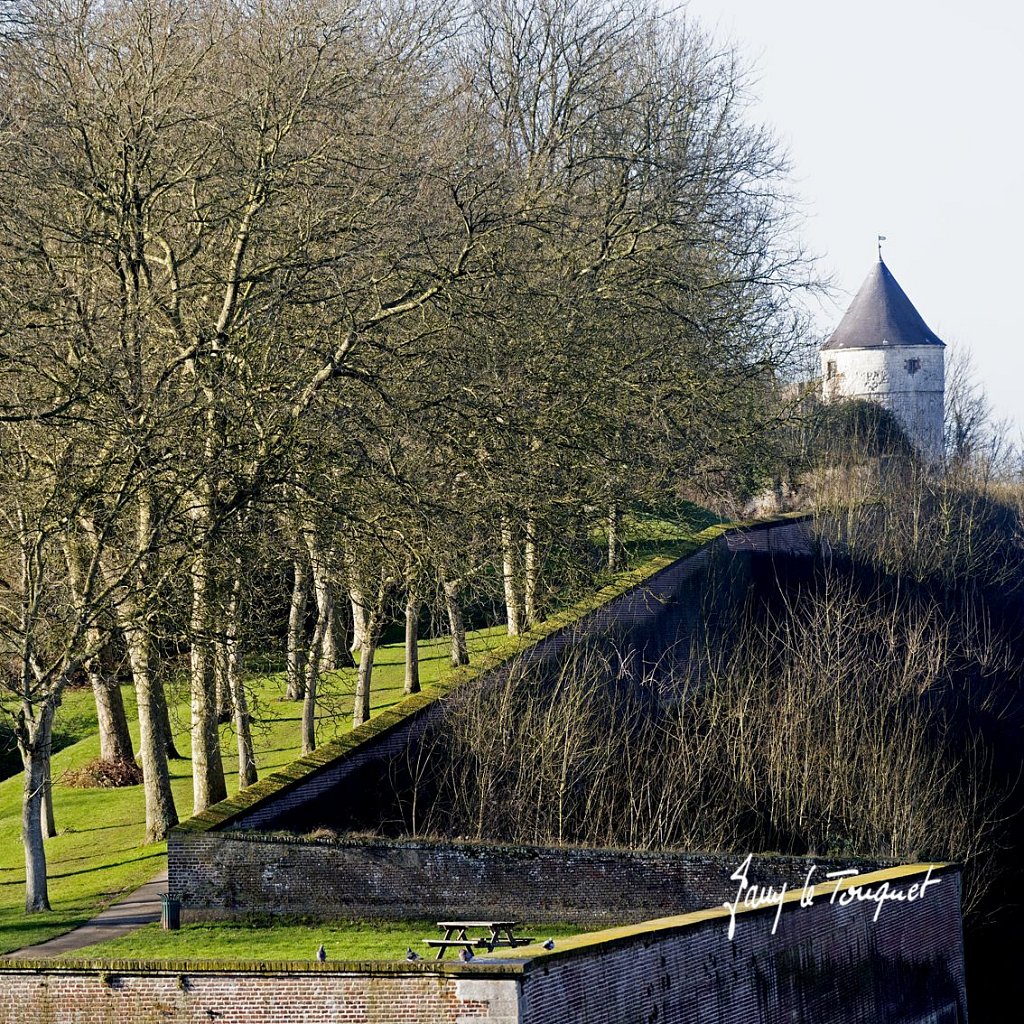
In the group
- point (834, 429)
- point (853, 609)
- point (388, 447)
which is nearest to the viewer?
point (388, 447)

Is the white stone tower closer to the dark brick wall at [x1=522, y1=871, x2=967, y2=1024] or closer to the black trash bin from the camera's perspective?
the dark brick wall at [x1=522, y1=871, x2=967, y2=1024]

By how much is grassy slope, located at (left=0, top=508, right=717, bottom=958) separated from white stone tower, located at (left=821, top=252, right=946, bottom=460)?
3423 cm

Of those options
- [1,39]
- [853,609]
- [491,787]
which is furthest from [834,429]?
[1,39]

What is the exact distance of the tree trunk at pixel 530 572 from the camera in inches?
851

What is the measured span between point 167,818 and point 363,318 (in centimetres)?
721

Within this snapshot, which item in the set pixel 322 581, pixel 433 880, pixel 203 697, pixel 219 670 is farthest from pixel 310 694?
pixel 433 880

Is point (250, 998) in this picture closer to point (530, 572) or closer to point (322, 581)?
point (322, 581)

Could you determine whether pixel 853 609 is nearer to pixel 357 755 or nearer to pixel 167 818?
pixel 357 755

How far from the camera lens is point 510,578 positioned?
74.4ft

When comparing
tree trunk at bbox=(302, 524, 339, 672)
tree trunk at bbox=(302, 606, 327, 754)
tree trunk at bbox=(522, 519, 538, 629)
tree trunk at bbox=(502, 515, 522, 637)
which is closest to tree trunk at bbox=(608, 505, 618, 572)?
tree trunk at bbox=(522, 519, 538, 629)

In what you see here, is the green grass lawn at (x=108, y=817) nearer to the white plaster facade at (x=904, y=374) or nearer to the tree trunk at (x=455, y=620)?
the tree trunk at (x=455, y=620)

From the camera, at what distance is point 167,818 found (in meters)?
21.0

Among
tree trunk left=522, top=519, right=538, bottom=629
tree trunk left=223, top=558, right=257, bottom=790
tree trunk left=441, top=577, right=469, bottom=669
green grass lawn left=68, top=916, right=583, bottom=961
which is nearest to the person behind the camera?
green grass lawn left=68, top=916, right=583, bottom=961

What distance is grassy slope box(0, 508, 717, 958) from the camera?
61.7 feet
